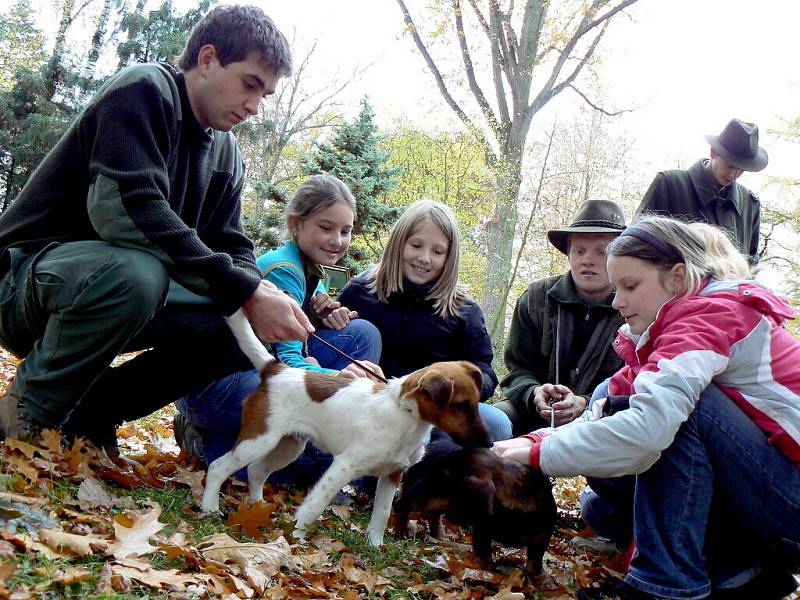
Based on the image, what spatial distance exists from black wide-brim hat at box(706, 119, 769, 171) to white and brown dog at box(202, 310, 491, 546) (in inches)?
156

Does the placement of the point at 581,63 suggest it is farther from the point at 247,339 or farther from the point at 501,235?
the point at 247,339

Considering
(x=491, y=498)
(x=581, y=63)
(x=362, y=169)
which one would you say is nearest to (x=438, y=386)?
(x=491, y=498)

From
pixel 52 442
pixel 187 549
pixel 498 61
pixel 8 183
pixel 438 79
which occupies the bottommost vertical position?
pixel 8 183

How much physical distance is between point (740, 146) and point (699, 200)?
58cm

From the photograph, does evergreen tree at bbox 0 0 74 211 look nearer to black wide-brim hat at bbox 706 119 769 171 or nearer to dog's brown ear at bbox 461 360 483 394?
black wide-brim hat at bbox 706 119 769 171

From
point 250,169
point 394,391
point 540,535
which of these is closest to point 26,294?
point 394,391

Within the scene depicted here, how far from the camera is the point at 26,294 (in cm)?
337

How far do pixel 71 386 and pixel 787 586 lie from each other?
352 cm

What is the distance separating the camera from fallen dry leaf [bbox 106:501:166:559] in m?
2.32

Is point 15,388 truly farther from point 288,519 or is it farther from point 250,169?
point 250,169

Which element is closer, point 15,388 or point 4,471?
point 4,471

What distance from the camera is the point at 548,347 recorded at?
5.29m

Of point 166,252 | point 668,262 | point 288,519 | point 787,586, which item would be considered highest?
point 668,262

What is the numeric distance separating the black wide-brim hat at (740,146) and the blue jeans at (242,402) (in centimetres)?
374
